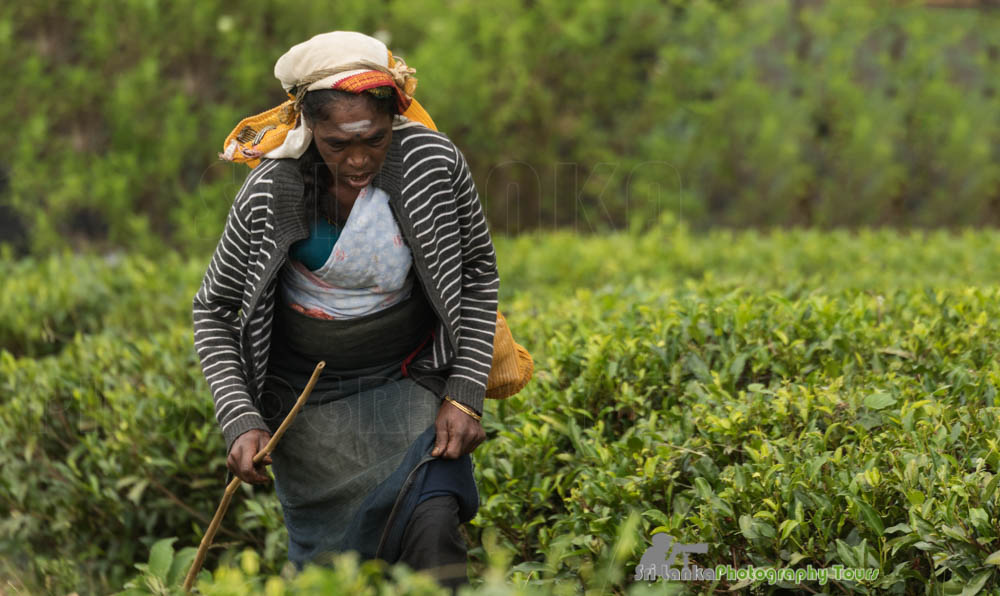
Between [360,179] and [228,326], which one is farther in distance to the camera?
[228,326]

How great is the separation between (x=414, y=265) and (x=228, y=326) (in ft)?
1.72

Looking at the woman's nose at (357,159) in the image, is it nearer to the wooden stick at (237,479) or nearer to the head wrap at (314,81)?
the head wrap at (314,81)

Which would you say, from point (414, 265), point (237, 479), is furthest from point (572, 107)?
point (237, 479)

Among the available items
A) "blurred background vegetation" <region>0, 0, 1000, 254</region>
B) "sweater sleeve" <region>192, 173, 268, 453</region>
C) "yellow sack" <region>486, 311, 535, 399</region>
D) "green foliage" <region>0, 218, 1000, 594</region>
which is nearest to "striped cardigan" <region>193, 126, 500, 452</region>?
"sweater sleeve" <region>192, 173, 268, 453</region>

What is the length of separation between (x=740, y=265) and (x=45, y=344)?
3970 mm

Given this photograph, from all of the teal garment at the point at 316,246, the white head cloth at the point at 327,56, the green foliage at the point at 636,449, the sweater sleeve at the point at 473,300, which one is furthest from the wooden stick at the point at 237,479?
the white head cloth at the point at 327,56

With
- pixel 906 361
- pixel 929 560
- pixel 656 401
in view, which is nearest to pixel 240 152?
pixel 656 401

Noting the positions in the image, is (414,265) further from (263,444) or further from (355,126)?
(263,444)

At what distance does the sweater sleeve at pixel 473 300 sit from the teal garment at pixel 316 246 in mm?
350

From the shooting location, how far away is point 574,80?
28.6ft

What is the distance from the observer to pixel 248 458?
2713 millimetres

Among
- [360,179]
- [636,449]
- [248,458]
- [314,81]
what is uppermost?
[314,81]

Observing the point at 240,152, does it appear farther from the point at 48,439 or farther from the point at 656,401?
the point at 48,439

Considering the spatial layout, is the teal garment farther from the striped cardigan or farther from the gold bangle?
the gold bangle
